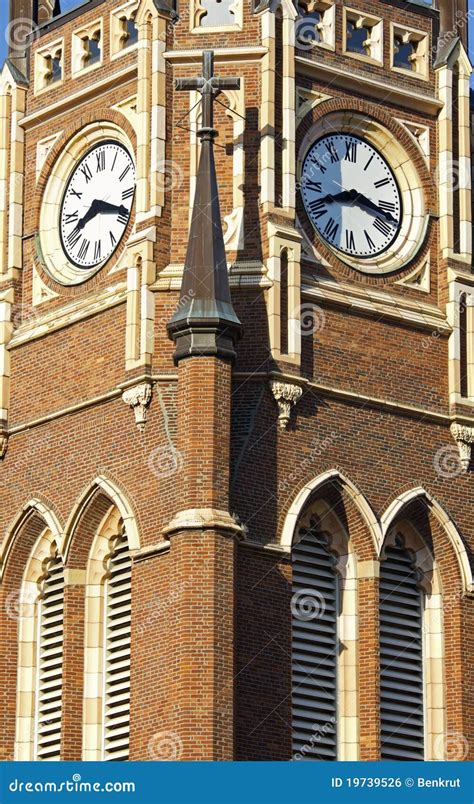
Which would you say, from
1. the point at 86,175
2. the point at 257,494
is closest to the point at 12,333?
the point at 86,175

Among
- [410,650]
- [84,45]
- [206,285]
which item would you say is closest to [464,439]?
[410,650]

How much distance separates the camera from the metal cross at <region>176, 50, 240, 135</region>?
49.2 meters

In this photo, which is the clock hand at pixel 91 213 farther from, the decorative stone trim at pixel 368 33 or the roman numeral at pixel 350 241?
the decorative stone trim at pixel 368 33

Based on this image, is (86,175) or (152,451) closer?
(152,451)

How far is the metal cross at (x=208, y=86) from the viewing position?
49.2 meters

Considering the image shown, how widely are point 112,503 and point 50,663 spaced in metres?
2.72

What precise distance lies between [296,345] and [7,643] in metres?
6.46

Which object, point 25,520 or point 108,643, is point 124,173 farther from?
point 108,643

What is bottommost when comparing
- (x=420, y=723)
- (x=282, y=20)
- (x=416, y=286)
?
(x=420, y=723)

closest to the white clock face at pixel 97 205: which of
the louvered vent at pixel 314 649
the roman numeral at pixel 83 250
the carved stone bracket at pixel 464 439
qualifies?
the roman numeral at pixel 83 250

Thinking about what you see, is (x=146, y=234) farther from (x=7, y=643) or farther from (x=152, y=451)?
(x=7, y=643)

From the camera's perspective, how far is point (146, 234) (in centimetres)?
5000

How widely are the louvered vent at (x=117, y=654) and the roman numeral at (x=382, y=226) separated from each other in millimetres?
6235

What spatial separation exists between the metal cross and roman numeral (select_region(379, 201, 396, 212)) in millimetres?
3620
